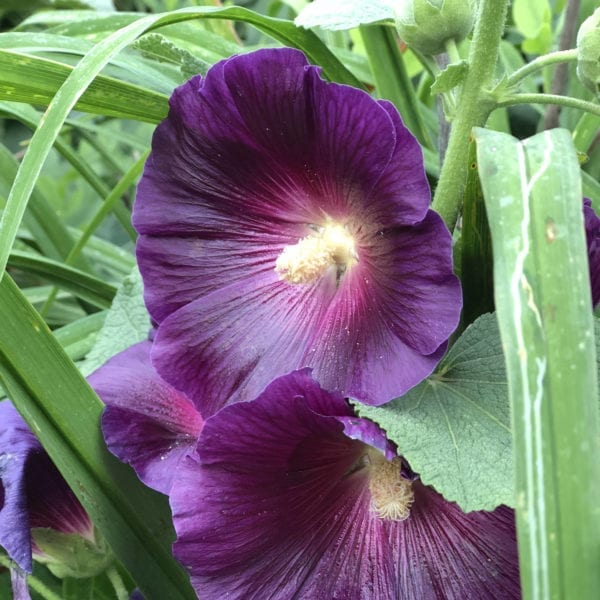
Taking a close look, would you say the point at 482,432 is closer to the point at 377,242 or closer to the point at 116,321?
the point at 377,242

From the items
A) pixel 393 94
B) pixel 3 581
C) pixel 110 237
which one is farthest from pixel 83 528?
pixel 110 237

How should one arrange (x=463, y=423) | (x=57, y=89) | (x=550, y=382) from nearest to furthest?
(x=550, y=382) < (x=463, y=423) < (x=57, y=89)

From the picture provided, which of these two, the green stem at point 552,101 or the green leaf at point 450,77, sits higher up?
the green leaf at point 450,77

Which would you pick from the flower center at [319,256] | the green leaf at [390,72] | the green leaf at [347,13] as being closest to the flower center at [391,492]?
the flower center at [319,256]

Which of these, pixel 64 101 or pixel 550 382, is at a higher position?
pixel 64 101

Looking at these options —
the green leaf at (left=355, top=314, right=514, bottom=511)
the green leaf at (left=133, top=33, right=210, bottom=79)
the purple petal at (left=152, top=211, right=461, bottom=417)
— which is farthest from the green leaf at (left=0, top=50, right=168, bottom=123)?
the green leaf at (left=355, top=314, right=514, bottom=511)

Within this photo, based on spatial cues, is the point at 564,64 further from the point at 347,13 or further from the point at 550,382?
the point at 550,382

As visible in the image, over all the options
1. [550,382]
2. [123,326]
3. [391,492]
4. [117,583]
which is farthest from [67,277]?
[550,382]

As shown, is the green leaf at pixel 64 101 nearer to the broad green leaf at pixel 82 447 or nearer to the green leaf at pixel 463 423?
the broad green leaf at pixel 82 447
